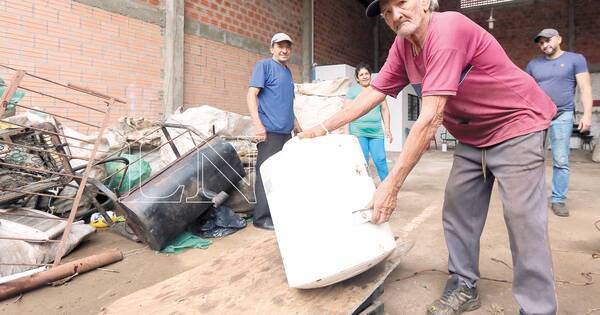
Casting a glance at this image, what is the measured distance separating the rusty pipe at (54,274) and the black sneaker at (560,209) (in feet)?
11.7

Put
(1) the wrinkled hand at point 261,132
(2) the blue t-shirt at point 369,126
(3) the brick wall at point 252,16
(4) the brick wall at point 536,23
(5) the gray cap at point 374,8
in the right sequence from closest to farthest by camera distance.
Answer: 1. (5) the gray cap at point 374,8
2. (1) the wrinkled hand at point 261,132
3. (2) the blue t-shirt at point 369,126
4. (3) the brick wall at point 252,16
5. (4) the brick wall at point 536,23

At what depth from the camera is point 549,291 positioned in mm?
1350

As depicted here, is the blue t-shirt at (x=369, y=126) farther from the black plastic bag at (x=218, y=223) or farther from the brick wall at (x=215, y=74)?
the brick wall at (x=215, y=74)

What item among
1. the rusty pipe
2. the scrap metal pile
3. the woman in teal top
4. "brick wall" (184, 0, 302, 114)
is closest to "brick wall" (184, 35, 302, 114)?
"brick wall" (184, 0, 302, 114)

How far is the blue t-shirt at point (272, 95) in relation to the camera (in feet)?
9.76

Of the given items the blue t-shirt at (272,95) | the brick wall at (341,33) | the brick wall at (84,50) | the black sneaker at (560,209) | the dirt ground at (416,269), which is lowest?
the dirt ground at (416,269)

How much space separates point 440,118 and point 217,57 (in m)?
5.94

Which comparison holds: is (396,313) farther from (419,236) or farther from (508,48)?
(508,48)

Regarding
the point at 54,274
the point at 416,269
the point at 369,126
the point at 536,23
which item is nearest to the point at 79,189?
the point at 54,274

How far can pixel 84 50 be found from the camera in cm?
468

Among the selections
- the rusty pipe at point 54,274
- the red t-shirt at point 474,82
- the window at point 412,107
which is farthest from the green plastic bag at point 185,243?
the window at point 412,107

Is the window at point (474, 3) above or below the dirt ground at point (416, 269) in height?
above

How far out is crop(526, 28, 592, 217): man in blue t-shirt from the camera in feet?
10.1

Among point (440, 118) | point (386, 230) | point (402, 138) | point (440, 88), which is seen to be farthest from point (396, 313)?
point (402, 138)
